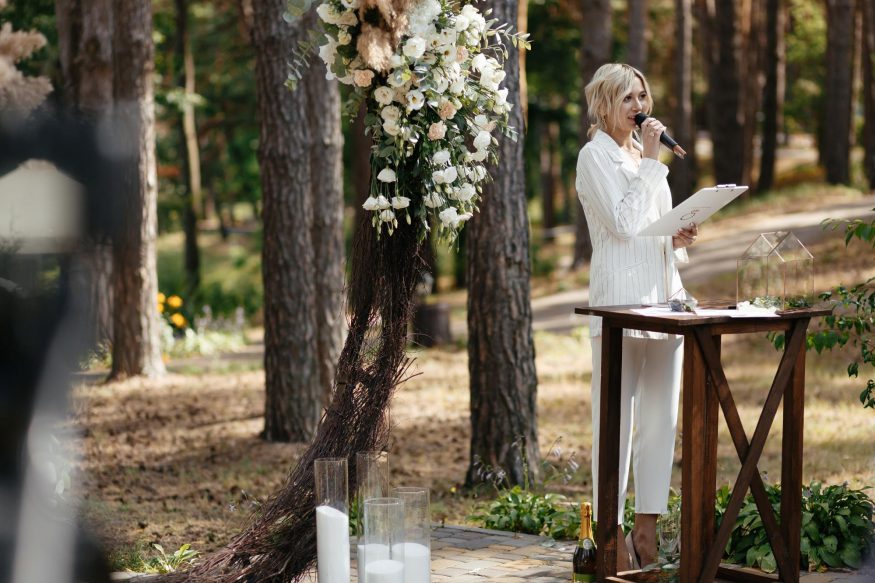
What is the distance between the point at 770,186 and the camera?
2473 centimetres

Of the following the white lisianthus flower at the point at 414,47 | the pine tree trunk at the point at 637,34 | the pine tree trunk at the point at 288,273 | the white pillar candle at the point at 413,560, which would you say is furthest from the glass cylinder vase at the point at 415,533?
the pine tree trunk at the point at 637,34

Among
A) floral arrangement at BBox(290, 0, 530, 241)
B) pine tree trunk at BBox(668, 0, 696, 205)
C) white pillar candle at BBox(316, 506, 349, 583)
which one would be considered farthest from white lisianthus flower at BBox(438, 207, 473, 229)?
pine tree trunk at BBox(668, 0, 696, 205)

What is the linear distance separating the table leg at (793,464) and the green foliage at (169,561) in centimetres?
260

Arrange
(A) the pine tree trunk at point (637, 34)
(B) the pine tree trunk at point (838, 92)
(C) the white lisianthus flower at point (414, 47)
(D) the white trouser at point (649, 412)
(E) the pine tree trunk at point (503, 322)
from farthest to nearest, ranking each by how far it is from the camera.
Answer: (B) the pine tree trunk at point (838, 92), (A) the pine tree trunk at point (637, 34), (E) the pine tree trunk at point (503, 322), (D) the white trouser at point (649, 412), (C) the white lisianthus flower at point (414, 47)

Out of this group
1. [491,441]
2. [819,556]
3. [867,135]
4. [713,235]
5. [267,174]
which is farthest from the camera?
[867,135]

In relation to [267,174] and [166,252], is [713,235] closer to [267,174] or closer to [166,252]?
[267,174]

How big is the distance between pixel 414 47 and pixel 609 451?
5.98 ft

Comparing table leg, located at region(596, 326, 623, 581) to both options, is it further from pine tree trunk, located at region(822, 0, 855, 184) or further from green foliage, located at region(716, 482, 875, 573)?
pine tree trunk, located at region(822, 0, 855, 184)

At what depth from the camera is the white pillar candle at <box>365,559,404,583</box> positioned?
4016 mm

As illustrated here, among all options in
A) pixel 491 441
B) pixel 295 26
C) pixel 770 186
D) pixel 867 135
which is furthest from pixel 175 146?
pixel 491 441

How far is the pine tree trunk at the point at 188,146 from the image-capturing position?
20422mm

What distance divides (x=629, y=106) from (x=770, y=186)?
21.1m

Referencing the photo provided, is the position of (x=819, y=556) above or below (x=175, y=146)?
below

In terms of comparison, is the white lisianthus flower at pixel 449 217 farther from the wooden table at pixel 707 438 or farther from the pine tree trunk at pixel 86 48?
the pine tree trunk at pixel 86 48
